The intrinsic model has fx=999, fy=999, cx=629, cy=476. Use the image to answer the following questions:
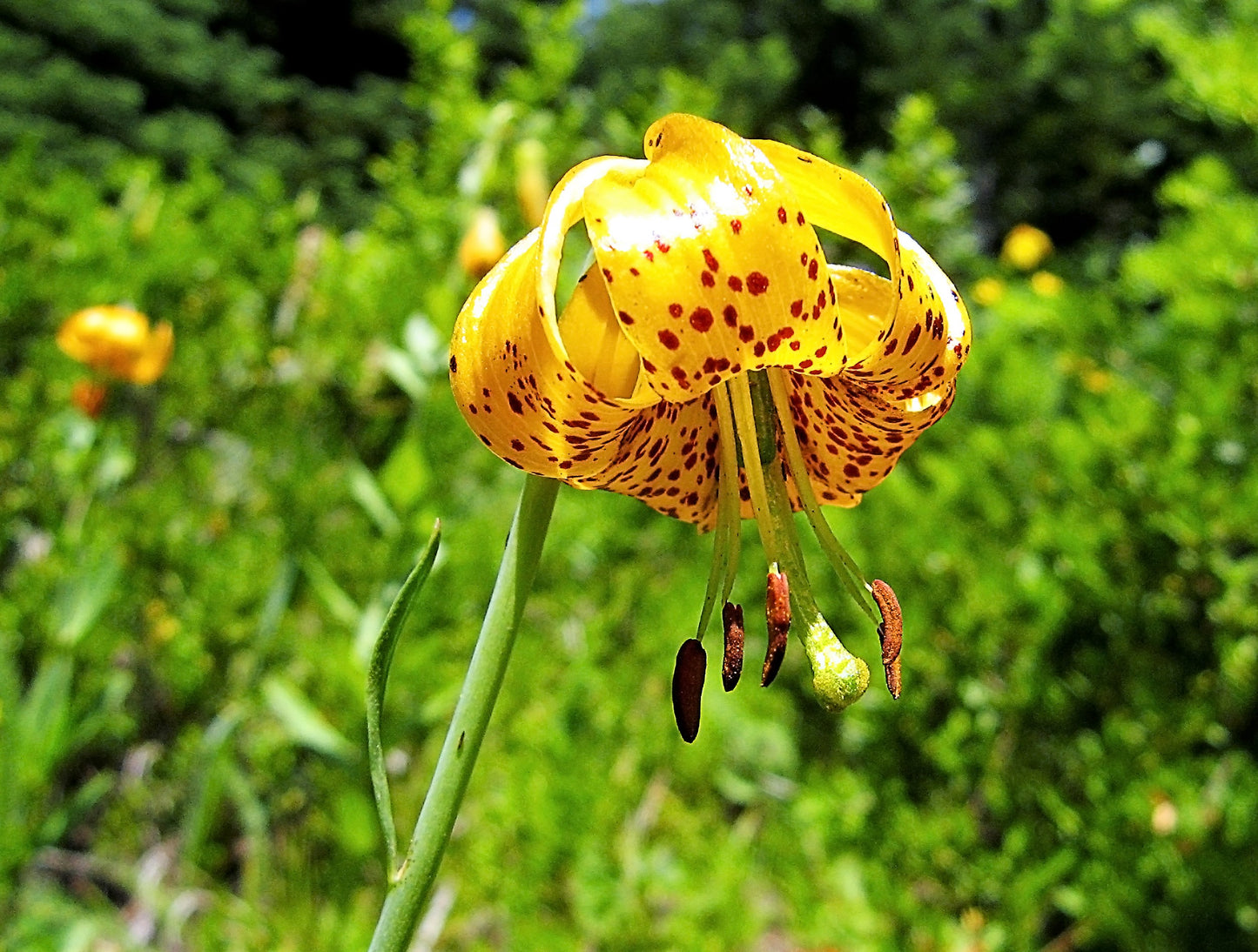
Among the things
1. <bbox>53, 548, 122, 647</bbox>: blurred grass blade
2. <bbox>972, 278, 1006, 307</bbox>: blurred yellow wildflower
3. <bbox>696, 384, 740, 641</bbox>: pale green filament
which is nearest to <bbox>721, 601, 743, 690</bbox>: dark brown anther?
<bbox>696, 384, 740, 641</bbox>: pale green filament

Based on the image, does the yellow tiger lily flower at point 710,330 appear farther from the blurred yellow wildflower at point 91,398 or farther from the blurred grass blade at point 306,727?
the blurred yellow wildflower at point 91,398

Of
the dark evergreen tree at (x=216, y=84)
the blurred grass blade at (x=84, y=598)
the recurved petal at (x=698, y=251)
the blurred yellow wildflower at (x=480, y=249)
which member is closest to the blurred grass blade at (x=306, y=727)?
the blurred grass blade at (x=84, y=598)

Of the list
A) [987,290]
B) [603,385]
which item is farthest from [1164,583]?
[987,290]

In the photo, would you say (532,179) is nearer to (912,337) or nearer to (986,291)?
(912,337)

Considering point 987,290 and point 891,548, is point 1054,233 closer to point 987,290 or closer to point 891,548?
point 987,290

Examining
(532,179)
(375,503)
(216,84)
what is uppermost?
(532,179)

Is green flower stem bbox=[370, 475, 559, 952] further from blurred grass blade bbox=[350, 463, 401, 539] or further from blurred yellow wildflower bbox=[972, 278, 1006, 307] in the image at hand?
blurred yellow wildflower bbox=[972, 278, 1006, 307]

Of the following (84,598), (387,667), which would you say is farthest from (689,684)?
(84,598)
